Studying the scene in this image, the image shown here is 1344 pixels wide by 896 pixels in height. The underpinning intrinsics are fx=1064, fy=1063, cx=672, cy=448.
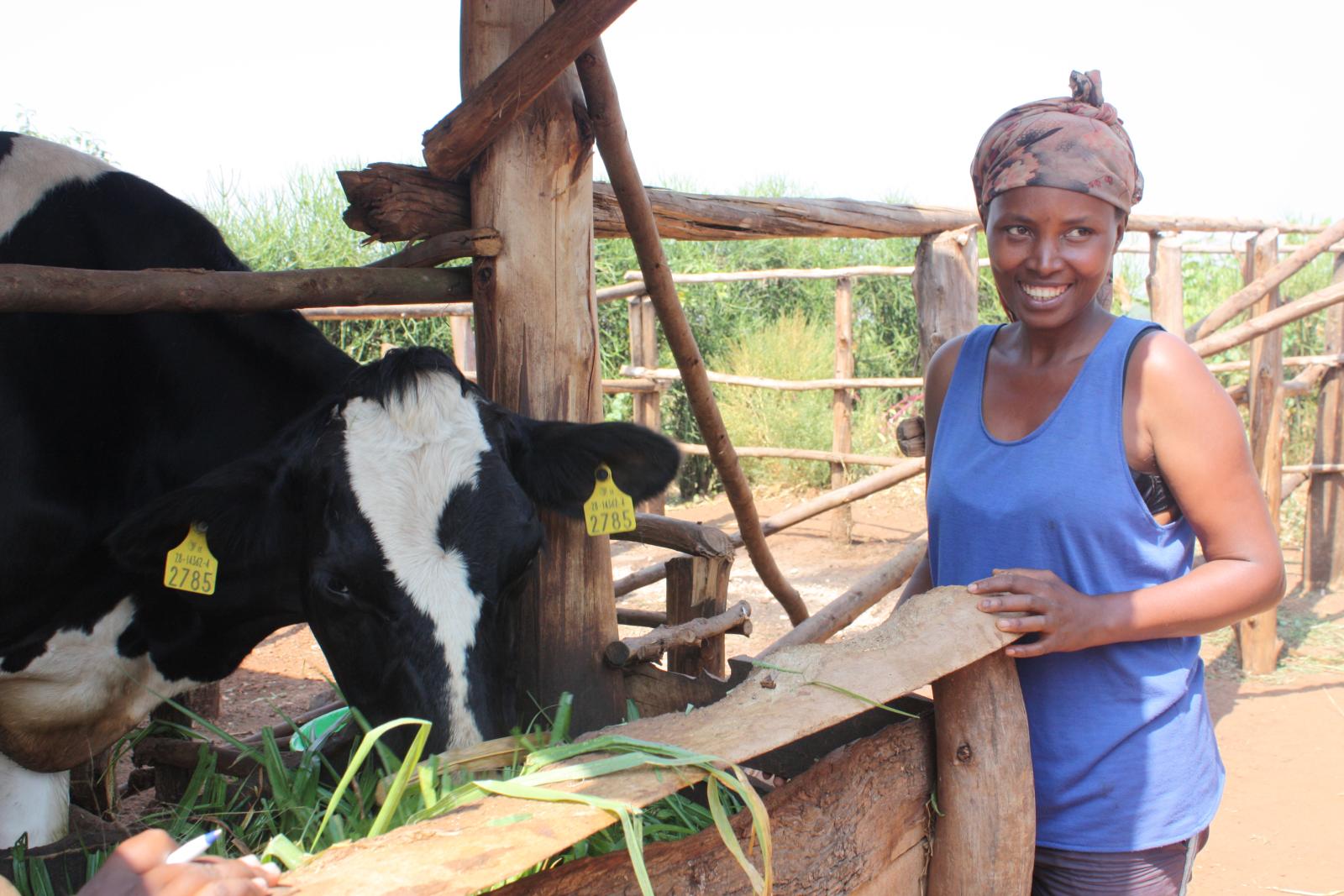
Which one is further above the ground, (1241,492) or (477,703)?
(1241,492)

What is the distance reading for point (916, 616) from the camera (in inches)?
57.7

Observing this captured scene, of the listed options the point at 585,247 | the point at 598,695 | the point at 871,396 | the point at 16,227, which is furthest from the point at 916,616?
the point at 871,396

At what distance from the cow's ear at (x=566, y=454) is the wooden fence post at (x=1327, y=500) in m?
6.60

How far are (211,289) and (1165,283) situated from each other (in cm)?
596

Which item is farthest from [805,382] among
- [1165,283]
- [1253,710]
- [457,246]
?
[457,246]

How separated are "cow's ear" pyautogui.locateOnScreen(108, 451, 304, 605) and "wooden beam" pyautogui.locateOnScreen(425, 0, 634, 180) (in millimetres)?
769

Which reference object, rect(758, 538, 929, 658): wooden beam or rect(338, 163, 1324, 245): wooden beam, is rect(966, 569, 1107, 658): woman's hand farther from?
rect(758, 538, 929, 658): wooden beam

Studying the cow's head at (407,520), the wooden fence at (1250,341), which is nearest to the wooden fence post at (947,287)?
the wooden fence at (1250,341)

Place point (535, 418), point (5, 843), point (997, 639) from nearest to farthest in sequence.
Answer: point (997, 639) < point (535, 418) < point (5, 843)

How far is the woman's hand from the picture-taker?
57.1 inches

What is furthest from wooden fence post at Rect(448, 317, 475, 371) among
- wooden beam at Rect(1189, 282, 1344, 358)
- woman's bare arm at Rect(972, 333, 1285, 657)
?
woman's bare arm at Rect(972, 333, 1285, 657)

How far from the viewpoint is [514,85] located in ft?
7.16

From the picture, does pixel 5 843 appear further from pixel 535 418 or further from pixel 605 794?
pixel 605 794

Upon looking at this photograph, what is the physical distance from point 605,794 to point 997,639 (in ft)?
2.09
